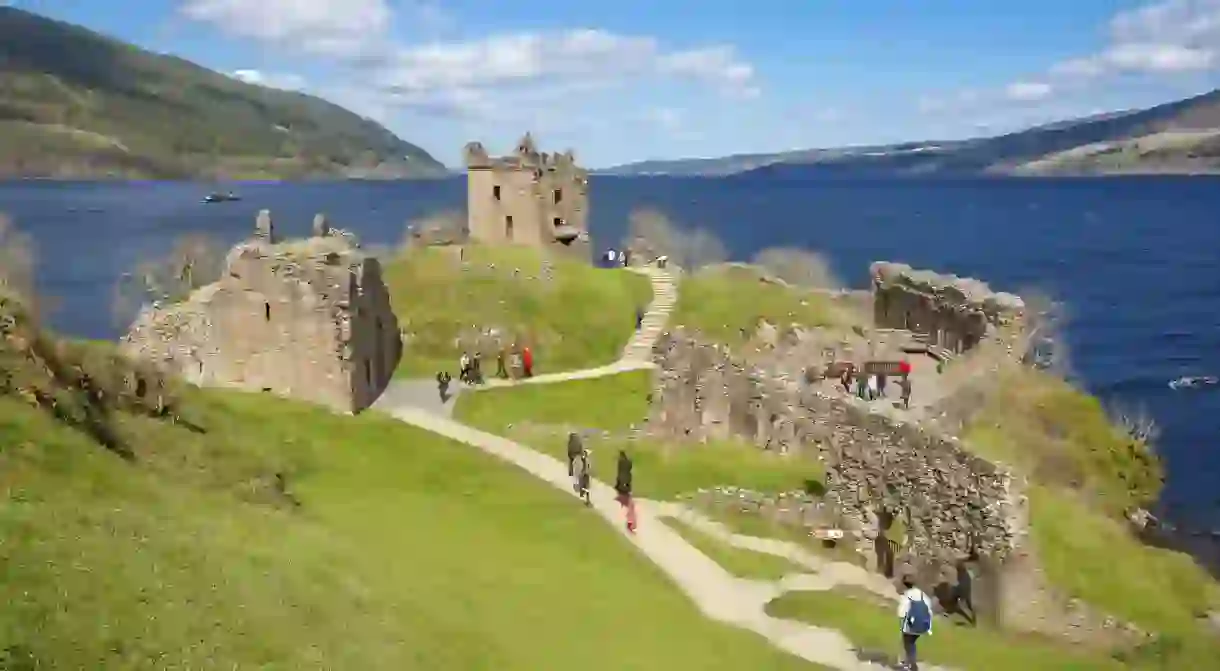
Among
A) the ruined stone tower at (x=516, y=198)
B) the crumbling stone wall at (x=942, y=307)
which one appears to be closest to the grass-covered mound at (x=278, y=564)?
the crumbling stone wall at (x=942, y=307)

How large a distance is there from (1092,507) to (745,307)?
820 inches

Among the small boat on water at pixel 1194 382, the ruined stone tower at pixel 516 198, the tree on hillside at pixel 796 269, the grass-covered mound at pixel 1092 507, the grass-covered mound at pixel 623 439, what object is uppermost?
the ruined stone tower at pixel 516 198

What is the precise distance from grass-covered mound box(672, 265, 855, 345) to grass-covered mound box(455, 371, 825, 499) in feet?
25.4

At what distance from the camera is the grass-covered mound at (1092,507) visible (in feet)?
82.5

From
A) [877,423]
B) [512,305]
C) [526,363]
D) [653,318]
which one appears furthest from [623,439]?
[653,318]

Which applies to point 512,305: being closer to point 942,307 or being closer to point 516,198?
point 516,198

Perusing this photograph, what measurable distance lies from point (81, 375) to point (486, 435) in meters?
17.4

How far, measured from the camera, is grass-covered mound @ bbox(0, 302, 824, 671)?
11523 mm

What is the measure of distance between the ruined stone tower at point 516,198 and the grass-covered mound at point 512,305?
533cm

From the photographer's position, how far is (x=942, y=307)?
46406 millimetres

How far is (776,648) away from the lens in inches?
778

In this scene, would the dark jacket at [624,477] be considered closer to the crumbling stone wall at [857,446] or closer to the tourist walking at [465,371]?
the crumbling stone wall at [857,446]

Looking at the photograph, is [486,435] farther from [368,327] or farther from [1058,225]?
[1058,225]

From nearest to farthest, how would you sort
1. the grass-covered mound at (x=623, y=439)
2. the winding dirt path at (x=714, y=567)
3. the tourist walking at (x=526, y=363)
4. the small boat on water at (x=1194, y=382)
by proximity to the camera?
1. the winding dirt path at (x=714, y=567)
2. the grass-covered mound at (x=623, y=439)
3. the tourist walking at (x=526, y=363)
4. the small boat on water at (x=1194, y=382)
